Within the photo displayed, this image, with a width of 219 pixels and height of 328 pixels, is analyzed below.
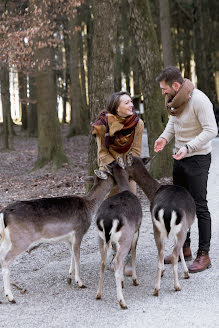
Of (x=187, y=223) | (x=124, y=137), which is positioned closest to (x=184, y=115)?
(x=124, y=137)

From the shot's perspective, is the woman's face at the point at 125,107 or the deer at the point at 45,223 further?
the woman's face at the point at 125,107

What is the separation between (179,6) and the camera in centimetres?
3011

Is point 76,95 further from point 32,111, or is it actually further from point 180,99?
point 180,99

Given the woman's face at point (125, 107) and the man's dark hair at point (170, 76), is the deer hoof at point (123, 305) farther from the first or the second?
the man's dark hair at point (170, 76)

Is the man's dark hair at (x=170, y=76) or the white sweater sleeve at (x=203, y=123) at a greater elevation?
the man's dark hair at (x=170, y=76)

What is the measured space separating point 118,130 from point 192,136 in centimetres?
94

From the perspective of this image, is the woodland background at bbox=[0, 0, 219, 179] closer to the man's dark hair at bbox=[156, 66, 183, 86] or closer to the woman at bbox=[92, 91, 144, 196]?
the woman at bbox=[92, 91, 144, 196]

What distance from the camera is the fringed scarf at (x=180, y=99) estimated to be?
18.8 feet

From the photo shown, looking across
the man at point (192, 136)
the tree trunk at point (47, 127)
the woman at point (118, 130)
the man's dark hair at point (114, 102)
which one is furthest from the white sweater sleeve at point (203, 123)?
the tree trunk at point (47, 127)

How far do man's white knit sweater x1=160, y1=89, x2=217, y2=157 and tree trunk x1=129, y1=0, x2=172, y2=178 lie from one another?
598 cm

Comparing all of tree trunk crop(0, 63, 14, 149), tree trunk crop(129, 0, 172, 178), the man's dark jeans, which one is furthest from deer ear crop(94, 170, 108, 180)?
tree trunk crop(0, 63, 14, 149)

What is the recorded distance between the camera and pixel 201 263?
19.8ft

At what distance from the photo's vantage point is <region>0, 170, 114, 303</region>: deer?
5.16 metres

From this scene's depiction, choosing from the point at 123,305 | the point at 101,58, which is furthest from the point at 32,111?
the point at 123,305
